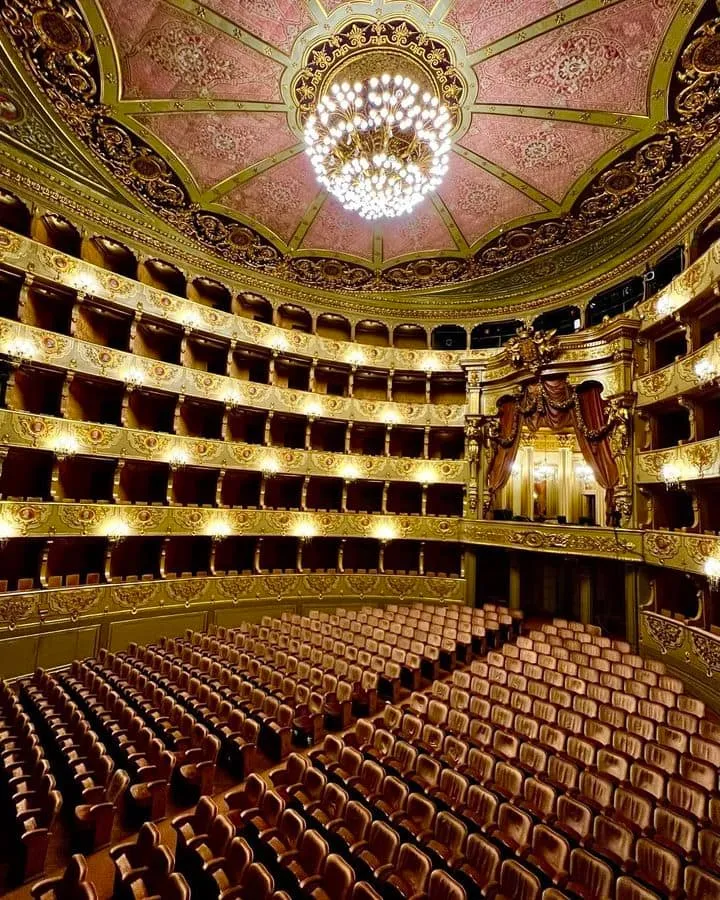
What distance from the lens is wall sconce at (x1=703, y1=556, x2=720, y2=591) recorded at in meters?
6.33

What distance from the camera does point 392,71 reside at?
6.95m

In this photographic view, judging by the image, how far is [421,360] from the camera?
1292cm

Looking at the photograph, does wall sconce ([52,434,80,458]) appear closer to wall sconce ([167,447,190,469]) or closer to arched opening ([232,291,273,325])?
wall sconce ([167,447,190,469])

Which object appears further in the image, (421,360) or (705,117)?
(421,360)

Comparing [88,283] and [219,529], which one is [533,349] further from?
[88,283]

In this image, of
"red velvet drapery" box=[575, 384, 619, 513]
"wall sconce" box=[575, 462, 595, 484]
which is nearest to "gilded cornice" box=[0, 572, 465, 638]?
"red velvet drapery" box=[575, 384, 619, 513]

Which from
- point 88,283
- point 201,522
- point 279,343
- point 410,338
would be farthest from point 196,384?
point 410,338

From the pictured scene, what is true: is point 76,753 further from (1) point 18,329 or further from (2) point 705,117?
(2) point 705,117

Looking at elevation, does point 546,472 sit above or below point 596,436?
below

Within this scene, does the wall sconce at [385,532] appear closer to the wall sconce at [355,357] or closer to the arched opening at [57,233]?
the wall sconce at [355,357]

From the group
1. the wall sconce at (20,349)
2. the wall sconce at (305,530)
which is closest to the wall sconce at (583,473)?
the wall sconce at (305,530)

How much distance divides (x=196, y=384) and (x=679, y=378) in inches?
373

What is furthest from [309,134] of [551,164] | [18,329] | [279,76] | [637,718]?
[637,718]

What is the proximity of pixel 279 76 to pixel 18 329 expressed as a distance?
5926mm
